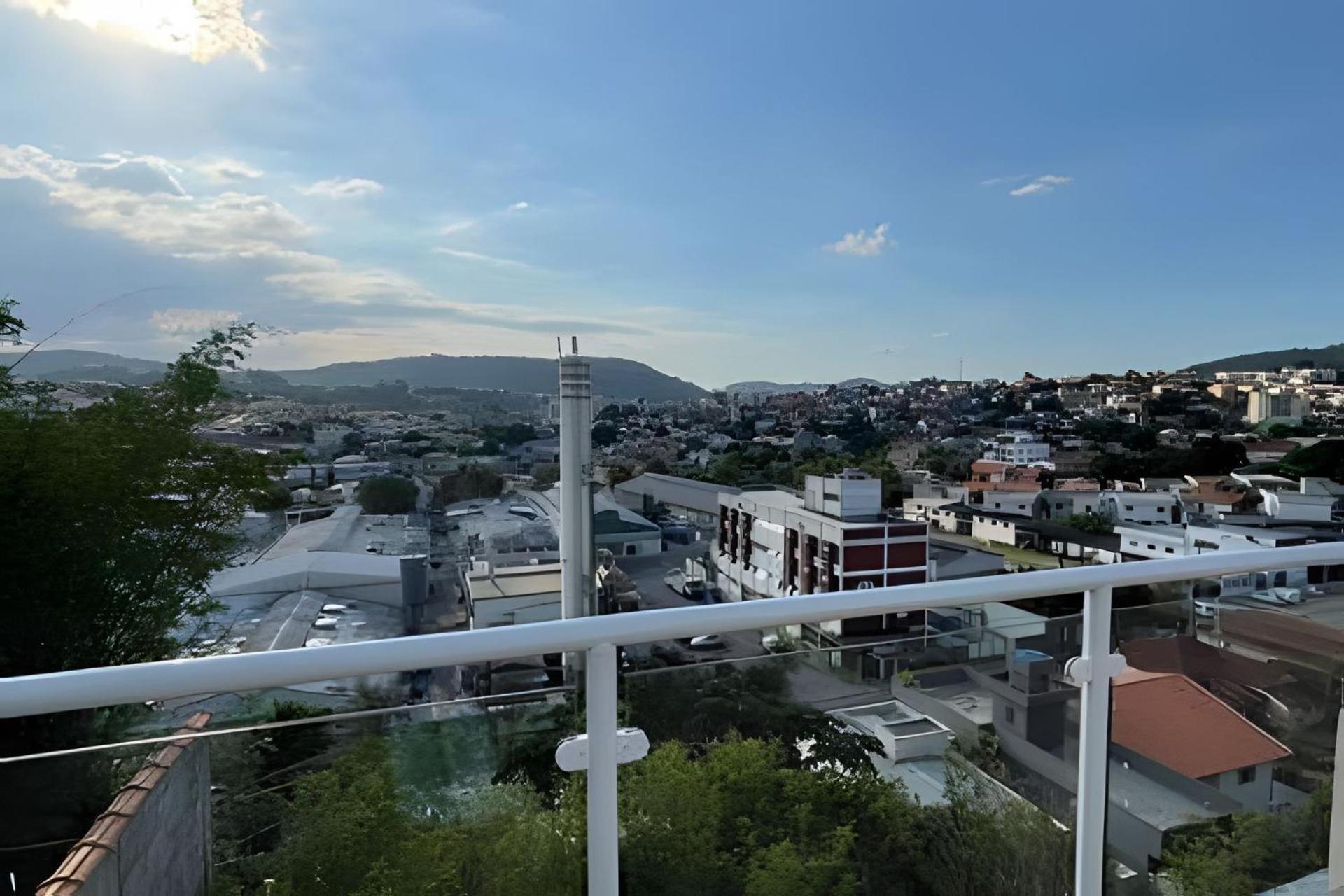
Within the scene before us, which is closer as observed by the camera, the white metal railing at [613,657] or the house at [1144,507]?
the white metal railing at [613,657]

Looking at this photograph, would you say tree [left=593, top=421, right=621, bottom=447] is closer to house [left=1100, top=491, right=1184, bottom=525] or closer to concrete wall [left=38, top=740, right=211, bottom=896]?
house [left=1100, top=491, right=1184, bottom=525]

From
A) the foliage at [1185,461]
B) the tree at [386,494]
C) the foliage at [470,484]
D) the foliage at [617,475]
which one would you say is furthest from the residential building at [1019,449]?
the tree at [386,494]

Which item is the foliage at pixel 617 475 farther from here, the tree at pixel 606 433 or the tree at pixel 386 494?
the tree at pixel 386 494

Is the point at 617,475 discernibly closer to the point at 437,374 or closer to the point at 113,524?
the point at 437,374

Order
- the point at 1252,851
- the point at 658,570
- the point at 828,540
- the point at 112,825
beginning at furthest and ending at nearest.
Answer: the point at 658,570 → the point at 828,540 → the point at 1252,851 → the point at 112,825

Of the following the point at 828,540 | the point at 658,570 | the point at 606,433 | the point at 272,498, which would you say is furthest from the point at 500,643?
the point at 658,570

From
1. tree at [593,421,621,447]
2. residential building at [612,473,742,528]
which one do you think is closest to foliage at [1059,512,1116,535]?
residential building at [612,473,742,528]
